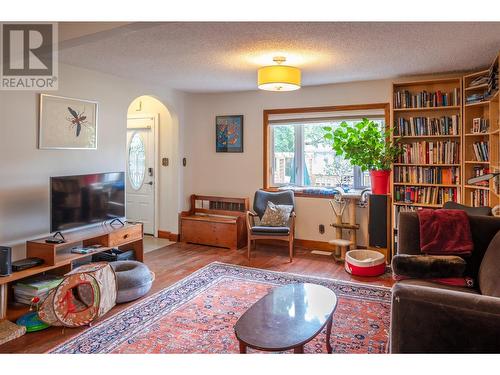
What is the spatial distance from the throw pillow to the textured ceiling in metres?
1.65

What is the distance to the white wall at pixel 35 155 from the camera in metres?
3.37

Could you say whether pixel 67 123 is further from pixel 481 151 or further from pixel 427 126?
pixel 481 151

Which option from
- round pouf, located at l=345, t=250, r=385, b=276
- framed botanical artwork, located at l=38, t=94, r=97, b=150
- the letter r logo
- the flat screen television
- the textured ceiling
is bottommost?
round pouf, located at l=345, t=250, r=385, b=276

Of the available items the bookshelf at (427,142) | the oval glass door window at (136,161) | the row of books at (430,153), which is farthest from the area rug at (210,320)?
the oval glass door window at (136,161)

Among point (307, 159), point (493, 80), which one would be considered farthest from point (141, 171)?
point (493, 80)

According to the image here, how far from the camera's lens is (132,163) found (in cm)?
609

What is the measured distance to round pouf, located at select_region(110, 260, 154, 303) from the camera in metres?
3.23

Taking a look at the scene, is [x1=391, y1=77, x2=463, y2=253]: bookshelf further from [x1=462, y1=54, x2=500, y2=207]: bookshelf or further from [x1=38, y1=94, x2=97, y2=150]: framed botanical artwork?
[x1=38, y1=94, x2=97, y2=150]: framed botanical artwork

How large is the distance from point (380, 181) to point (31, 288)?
3.74m

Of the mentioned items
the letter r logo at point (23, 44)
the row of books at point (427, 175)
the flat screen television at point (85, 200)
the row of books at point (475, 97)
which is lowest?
the flat screen television at point (85, 200)

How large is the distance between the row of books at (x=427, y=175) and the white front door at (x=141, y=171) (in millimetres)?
3599

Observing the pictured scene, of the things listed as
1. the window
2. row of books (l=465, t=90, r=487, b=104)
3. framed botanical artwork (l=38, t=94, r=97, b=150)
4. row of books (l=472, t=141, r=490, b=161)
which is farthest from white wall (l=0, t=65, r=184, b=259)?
row of books (l=472, t=141, r=490, b=161)

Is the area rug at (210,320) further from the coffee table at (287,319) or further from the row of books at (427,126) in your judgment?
the row of books at (427,126)
